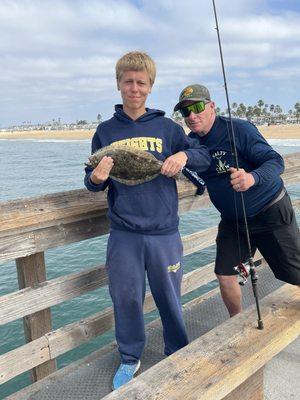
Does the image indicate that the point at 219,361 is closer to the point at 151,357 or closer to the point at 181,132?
the point at 151,357

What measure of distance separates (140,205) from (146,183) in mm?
155

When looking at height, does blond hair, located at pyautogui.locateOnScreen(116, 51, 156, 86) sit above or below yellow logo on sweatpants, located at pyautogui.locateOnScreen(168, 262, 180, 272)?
above

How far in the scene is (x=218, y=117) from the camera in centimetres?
347

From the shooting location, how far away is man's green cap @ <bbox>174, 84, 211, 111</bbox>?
3.31 m

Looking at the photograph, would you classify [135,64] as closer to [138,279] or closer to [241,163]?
[241,163]

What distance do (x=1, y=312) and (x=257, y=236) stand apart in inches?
76.7

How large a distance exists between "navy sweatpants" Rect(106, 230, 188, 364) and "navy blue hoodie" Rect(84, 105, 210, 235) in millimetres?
92

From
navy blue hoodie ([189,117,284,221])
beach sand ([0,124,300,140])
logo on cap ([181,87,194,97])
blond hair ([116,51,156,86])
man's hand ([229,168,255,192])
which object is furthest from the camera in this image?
beach sand ([0,124,300,140])

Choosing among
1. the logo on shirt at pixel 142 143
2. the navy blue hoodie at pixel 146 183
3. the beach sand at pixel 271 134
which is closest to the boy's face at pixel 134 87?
the navy blue hoodie at pixel 146 183

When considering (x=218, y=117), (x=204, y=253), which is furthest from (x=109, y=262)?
(x=204, y=253)

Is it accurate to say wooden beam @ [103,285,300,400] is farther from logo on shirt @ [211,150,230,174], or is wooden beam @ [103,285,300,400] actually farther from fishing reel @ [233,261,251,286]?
logo on shirt @ [211,150,230,174]

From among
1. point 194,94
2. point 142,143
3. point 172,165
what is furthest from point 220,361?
point 194,94

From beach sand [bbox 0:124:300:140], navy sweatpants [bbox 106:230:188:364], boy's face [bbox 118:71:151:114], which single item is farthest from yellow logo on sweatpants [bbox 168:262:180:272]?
beach sand [bbox 0:124:300:140]

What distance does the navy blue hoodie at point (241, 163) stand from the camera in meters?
3.23
